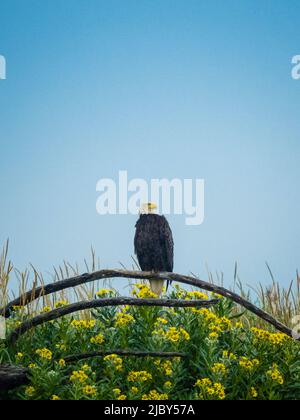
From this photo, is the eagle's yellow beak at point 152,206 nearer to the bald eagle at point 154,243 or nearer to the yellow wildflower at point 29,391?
the bald eagle at point 154,243

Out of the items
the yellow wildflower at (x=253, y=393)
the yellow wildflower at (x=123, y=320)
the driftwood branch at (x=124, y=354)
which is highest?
the yellow wildflower at (x=123, y=320)

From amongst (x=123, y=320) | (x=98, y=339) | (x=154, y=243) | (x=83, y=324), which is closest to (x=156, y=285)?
(x=154, y=243)

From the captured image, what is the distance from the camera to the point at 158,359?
21.0 ft

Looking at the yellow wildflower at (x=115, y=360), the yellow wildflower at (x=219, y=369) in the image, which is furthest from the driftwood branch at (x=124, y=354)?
the yellow wildflower at (x=219, y=369)

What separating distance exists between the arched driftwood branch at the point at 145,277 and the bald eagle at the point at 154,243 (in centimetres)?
199

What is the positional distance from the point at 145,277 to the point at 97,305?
3.08 ft

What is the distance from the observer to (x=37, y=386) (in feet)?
19.8

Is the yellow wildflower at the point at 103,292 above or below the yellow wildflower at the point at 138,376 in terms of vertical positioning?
above

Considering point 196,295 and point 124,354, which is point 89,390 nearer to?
point 124,354

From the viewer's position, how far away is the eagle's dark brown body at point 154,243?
960 centimetres

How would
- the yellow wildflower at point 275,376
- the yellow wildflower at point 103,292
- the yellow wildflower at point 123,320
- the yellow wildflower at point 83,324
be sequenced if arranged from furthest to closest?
the yellow wildflower at point 103,292
the yellow wildflower at point 83,324
the yellow wildflower at point 123,320
the yellow wildflower at point 275,376

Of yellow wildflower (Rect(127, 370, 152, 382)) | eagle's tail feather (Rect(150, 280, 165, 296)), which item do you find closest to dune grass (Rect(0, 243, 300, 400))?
yellow wildflower (Rect(127, 370, 152, 382))

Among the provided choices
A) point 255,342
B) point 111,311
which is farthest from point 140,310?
point 255,342

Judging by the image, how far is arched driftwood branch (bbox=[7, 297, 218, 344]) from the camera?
6500 millimetres
